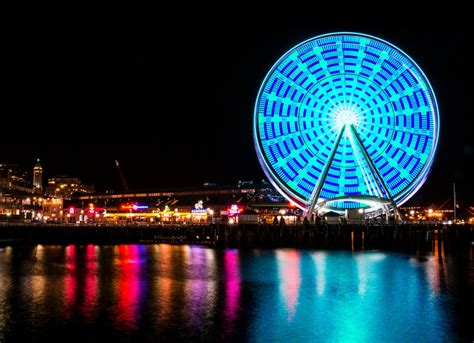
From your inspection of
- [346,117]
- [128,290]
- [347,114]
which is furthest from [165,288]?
[347,114]

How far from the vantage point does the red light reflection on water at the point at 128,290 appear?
2022 cm

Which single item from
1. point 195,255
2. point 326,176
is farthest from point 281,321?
point 326,176

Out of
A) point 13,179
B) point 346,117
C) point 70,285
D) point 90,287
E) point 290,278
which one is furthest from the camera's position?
point 13,179

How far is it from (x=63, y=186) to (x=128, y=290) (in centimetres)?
13451

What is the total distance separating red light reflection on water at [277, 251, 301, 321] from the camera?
23.2 meters

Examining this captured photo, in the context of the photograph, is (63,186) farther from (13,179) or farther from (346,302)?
(346,302)

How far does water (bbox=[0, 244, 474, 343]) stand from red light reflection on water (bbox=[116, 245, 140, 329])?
1.8 inches

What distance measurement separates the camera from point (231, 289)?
26.3 meters

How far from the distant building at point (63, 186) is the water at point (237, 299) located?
388ft

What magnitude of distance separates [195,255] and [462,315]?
23223 mm

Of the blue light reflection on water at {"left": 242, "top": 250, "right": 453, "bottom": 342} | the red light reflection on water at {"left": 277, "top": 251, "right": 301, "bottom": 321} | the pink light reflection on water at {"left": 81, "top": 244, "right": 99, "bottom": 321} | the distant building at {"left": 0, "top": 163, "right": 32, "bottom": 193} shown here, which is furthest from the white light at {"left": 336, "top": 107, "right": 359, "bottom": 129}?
the distant building at {"left": 0, "top": 163, "right": 32, "bottom": 193}

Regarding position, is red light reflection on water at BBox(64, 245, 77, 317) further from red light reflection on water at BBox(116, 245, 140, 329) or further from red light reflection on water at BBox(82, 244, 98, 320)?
red light reflection on water at BBox(116, 245, 140, 329)

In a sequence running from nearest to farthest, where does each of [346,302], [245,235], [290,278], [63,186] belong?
[346,302] < [290,278] < [245,235] < [63,186]

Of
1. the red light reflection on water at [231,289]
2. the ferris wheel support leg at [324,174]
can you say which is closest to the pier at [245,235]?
the ferris wheel support leg at [324,174]
